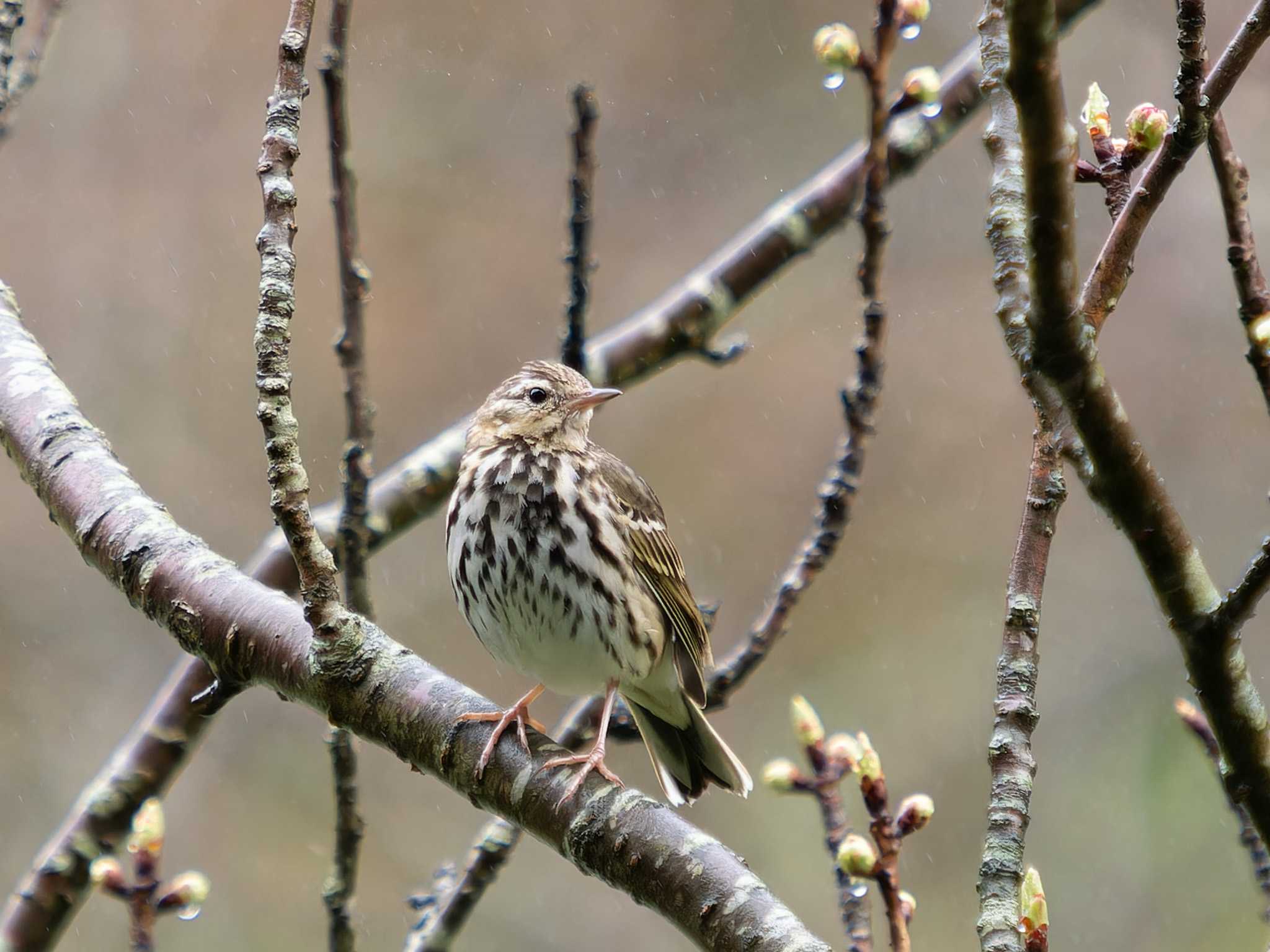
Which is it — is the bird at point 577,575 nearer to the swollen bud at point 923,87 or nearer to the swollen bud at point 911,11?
the swollen bud at point 923,87

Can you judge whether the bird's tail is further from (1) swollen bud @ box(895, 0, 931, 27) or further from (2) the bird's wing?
(1) swollen bud @ box(895, 0, 931, 27)

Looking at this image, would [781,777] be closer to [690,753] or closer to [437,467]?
[690,753]

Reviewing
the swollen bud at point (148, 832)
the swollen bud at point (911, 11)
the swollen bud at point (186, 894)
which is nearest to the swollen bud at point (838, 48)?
the swollen bud at point (911, 11)

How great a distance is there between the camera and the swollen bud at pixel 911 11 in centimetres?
311

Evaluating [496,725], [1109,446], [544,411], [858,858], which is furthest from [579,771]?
[544,411]

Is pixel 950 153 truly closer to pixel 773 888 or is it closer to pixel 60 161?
pixel 773 888

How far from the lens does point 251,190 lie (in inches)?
346

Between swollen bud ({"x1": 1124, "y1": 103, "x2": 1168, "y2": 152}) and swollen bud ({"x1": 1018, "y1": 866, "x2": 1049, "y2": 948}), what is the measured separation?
1.21 meters

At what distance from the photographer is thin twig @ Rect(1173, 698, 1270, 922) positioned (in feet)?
8.02

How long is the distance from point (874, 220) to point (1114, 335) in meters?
5.51

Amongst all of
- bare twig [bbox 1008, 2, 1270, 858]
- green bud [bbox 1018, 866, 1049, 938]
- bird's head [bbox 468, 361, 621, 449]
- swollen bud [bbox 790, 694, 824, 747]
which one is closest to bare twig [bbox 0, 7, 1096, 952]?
bird's head [bbox 468, 361, 621, 449]

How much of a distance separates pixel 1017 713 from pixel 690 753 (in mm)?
2283

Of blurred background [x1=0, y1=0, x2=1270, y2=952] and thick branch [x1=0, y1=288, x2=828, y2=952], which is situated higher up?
blurred background [x1=0, y1=0, x2=1270, y2=952]

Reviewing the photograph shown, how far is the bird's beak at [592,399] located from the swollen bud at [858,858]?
1789mm
